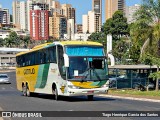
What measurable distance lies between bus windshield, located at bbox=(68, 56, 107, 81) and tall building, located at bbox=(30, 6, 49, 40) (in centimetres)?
15483

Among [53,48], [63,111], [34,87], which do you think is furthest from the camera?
[34,87]

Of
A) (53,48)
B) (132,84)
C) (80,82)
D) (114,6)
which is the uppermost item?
(114,6)

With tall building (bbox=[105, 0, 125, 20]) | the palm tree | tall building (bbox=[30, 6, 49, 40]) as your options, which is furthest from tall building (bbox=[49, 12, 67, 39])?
the palm tree

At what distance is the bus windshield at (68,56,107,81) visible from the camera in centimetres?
2138

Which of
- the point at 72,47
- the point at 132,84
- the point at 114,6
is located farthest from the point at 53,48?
the point at 114,6

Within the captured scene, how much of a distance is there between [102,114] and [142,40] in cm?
2218

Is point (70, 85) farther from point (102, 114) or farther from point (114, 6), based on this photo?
point (114, 6)

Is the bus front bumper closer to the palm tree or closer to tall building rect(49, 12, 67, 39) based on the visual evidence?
the palm tree

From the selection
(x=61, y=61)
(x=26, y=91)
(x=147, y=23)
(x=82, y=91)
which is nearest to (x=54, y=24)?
(x=147, y=23)

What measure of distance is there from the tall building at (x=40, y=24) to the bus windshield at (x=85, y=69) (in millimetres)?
154835

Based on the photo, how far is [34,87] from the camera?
2748cm

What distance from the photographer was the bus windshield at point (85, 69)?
2138cm

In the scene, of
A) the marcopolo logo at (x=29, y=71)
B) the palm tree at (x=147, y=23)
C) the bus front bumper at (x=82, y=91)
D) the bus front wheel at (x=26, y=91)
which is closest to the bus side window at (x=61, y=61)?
the bus front bumper at (x=82, y=91)

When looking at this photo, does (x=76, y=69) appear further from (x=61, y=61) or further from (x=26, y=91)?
(x=26, y=91)
